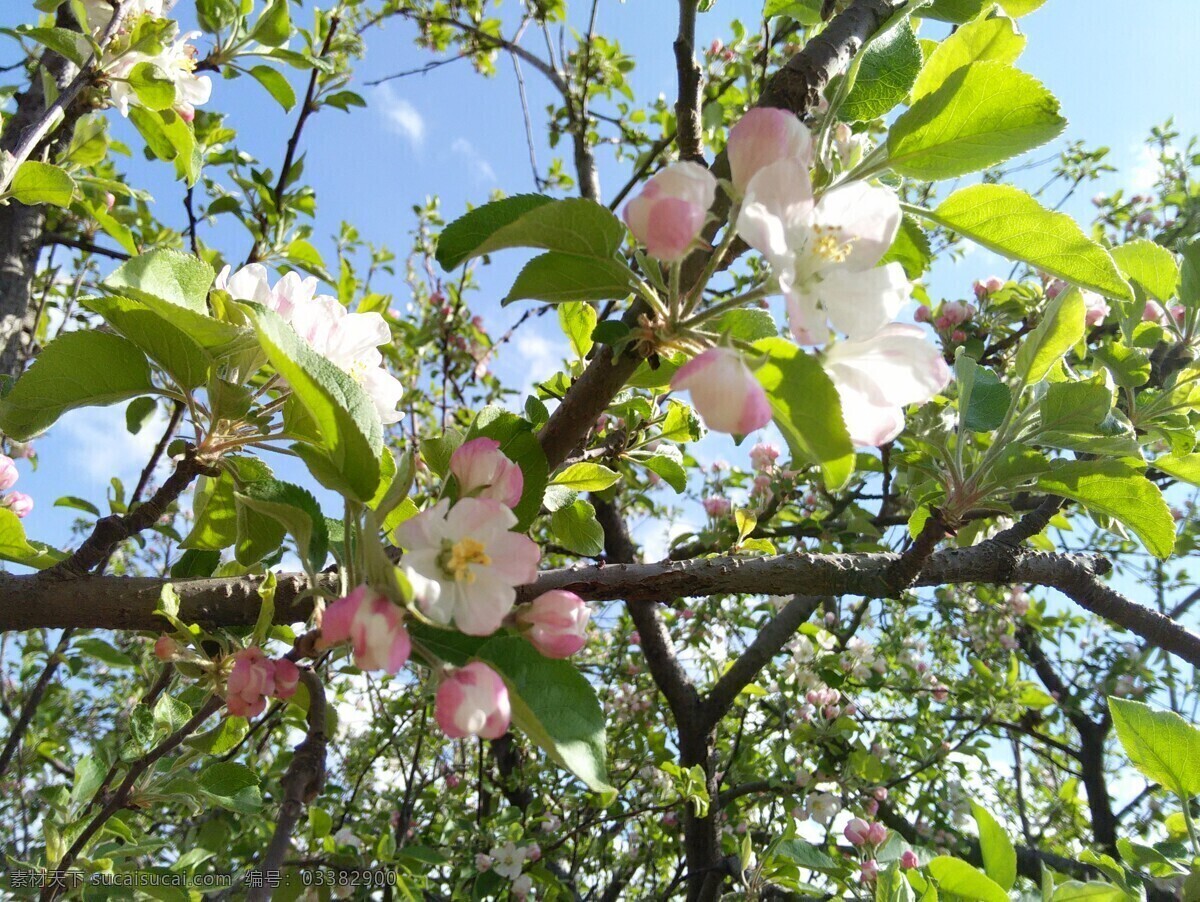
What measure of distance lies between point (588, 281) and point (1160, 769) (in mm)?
1289

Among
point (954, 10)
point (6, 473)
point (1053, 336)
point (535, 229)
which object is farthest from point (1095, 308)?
point (6, 473)

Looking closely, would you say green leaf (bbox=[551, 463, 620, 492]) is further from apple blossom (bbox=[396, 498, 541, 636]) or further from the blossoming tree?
apple blossom (bbox=[396, 498, 541, 636])

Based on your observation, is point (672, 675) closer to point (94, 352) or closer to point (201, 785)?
point (201, 785)

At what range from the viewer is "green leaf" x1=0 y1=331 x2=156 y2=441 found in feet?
3.25

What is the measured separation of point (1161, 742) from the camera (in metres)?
1.30

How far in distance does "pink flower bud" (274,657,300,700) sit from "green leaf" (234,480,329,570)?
0.34 ft

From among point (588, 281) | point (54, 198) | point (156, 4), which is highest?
point (156, 4)

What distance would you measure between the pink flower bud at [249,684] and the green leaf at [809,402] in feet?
1.89

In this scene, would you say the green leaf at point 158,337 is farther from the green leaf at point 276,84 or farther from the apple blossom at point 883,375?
the green leaf at point 276,84

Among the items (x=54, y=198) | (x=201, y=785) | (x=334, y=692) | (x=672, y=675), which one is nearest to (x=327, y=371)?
(x=201, y=785)

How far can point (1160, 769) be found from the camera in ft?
4.31

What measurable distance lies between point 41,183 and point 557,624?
4.84 feet

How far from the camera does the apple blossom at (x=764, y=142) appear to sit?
0.72m

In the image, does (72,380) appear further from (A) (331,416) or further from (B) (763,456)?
(B) (763,456)
